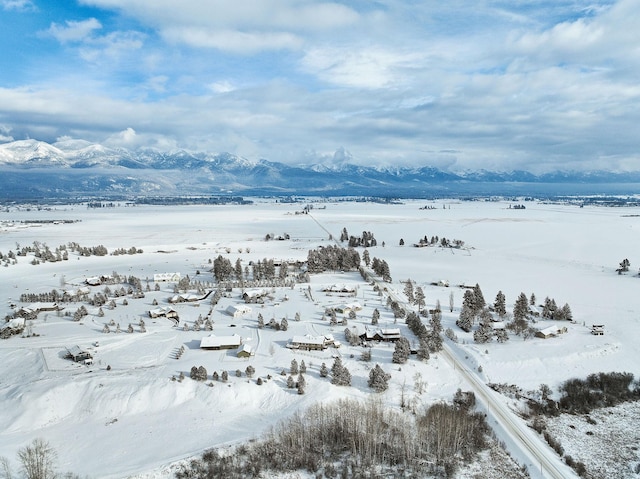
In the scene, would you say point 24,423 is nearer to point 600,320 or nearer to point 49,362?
point 49,362

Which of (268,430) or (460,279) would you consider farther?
(460,279)

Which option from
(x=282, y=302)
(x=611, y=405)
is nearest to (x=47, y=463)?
(x=282, y=302)

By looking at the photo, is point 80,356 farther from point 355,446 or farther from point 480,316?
point 480,316

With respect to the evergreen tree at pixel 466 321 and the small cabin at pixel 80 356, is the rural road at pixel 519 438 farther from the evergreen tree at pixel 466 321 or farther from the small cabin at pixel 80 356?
the small cabin at pixel 80 356

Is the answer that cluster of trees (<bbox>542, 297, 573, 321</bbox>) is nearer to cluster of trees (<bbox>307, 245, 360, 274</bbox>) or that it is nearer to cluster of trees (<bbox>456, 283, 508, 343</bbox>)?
cluster of trees (<bbox>456, 283, 508, 343</bbox>)

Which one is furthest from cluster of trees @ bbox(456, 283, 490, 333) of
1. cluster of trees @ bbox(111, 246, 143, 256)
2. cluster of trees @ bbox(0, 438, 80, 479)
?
cluster of trees @ bbox(111, 246, 143, 256)

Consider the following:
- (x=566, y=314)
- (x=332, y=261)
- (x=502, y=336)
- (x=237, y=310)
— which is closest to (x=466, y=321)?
(x=502, y=336)

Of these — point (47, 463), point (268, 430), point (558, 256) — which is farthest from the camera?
point (558, 256)
